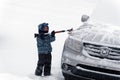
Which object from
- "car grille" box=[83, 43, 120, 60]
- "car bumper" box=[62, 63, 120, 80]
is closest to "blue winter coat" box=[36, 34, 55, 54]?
"car bumper" box=[62, 63, 120, 80]

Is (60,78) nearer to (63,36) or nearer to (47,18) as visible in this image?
(63,36)

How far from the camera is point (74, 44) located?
28.8 ft

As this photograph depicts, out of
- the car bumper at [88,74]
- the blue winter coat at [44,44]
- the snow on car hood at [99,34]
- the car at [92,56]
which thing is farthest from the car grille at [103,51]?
the blue winter coat at [44,44]

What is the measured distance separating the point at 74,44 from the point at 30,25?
9874mm

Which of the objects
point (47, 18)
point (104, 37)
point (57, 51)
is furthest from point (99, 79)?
point (47, 18)

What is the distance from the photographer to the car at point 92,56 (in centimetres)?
833

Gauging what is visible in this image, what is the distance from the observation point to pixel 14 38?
15422 mm

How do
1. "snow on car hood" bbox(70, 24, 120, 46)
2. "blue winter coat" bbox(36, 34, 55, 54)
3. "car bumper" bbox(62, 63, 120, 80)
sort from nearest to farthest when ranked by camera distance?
"car bumper" bbox(62, 63, 120, 80)
"snow on car hood" bbox(70, 24, 120, 46)
"blue winter coat" bbox(36, 34, 55, 54)

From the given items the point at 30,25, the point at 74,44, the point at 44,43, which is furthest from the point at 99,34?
the point at 30,25

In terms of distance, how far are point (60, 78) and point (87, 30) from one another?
1.24 meters

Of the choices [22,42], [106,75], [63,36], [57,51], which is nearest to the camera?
[106,75]

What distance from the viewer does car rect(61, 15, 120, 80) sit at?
27.3ft

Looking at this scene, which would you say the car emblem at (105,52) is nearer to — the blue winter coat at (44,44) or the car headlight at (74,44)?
the car headlight at (74,44)

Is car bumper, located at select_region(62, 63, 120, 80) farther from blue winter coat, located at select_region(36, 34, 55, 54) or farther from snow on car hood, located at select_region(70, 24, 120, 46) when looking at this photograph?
blue winter coat, located at select_region(36, 34, 55, 54)
